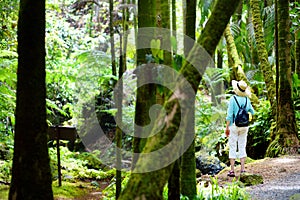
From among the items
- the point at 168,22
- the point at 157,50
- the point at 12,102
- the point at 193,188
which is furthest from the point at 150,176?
the point at 12,102

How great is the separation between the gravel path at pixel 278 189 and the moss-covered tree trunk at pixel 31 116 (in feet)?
12.2

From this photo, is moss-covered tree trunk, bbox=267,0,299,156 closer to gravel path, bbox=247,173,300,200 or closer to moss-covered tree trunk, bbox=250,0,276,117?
moss-covered tree trunk, bbox=250,0,276,117

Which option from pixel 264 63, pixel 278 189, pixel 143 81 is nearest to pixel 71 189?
pixel 278 189

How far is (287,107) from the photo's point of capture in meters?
9.32

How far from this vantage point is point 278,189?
254 inches

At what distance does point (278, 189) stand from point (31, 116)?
Answer: 455cm

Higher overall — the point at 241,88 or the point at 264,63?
the point at 264,63

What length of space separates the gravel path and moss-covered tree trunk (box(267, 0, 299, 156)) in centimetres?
203

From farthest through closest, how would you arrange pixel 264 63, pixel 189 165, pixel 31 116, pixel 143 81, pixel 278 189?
1. pixel 264 63
2. pixel 278 189
3. pixel 189 165
4. pixel 143 81
5. pixel 31 116

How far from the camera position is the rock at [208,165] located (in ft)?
31.8

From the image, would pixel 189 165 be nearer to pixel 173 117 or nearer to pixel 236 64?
pixel 173 117

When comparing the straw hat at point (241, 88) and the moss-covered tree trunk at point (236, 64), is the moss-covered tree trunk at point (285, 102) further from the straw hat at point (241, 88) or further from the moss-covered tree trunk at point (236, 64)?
the moss-covered tree trunk at point (236, 64)

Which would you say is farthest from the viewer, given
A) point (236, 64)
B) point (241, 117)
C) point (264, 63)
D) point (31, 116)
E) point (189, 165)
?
point (236, 64)

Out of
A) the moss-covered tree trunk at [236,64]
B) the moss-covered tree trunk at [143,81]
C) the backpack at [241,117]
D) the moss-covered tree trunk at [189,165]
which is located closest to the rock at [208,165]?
the backpack at [241,117]
